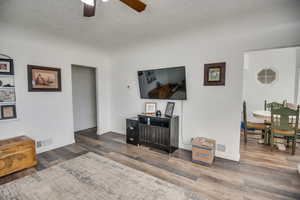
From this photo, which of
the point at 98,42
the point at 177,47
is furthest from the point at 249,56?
the point at 98,42

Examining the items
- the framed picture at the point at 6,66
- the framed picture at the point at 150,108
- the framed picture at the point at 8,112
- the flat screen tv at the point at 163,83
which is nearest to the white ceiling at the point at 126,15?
the framed picture at the point at 6,66

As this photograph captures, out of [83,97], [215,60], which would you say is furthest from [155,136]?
[83,97]

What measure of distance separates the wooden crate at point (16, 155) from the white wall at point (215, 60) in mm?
2681

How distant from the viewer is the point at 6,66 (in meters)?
2.58

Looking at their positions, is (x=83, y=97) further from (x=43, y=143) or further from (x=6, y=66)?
(x=6, y=66)

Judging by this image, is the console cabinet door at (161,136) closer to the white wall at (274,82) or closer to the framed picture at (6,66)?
the framed picture at (6,66)

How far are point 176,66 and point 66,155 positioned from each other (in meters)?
3.01

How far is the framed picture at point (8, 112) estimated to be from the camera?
258 cm

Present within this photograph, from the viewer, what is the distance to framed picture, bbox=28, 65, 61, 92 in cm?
290

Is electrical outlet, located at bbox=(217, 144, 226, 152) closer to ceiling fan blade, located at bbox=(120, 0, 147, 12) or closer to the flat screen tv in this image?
the flat screen tv

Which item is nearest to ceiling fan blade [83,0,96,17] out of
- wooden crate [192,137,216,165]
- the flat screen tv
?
the flat screen tv

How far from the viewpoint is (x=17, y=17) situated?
80.4 inches

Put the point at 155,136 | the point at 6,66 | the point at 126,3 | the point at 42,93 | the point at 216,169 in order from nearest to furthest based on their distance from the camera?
the point at 126,3 → the point at 216,169 → the point at 6,66 → the point at 42,93 → the point at 155,136

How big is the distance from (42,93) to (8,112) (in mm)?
651
